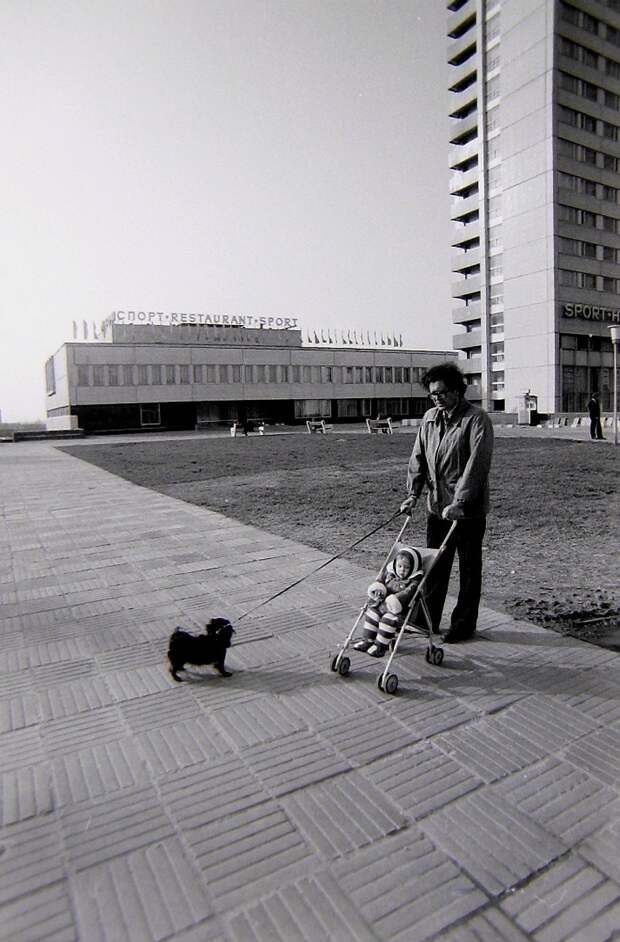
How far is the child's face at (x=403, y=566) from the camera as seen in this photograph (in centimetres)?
384

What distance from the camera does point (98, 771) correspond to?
280 centimetres

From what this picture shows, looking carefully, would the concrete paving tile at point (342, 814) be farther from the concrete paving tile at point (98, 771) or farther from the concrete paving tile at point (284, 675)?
the concrete paving tile at point (284, 675)

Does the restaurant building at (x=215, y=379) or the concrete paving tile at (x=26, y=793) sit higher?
the restaurant building at (x=215, y=379)

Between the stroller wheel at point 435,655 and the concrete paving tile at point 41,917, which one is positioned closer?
the concrete paving tile at point 41,917

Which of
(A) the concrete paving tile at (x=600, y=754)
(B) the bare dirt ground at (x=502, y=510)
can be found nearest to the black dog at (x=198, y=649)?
(A) the concrete paving tile at (x=600, y=754)

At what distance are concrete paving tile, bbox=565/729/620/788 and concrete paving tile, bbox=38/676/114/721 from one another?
2.52m

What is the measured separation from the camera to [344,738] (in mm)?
3029

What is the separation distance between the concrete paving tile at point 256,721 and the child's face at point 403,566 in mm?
1095

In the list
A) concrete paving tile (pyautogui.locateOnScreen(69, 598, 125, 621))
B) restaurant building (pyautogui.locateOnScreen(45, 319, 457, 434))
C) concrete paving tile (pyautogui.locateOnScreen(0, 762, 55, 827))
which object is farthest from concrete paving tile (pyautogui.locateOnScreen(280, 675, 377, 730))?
restaurant building (pyautogui.locateOnScreen(45, 319, 457, 434))

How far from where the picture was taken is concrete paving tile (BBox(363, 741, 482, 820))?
8.34ft

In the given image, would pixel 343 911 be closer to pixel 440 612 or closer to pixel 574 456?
pixel 440 612

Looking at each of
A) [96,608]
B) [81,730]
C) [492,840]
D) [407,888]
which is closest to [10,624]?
[96,608]

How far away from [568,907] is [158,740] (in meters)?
1.96

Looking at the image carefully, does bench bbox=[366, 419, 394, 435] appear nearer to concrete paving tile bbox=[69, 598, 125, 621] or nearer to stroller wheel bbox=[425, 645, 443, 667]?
concrete paving tile bbox=[69, 598, 125, 621]
